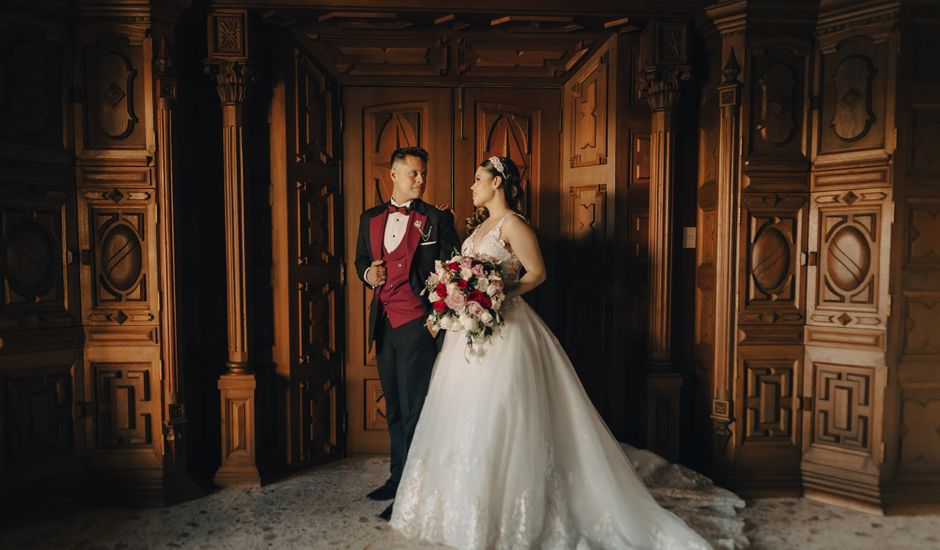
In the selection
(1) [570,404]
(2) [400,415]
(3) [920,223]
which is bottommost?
(2) [400,415]

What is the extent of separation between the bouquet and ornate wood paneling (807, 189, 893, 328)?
1972 mm

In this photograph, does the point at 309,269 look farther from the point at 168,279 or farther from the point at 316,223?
the point at 168,279

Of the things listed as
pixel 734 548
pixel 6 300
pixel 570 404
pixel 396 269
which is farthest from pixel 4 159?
pixel 734 548

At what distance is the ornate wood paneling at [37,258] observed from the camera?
10.4ft

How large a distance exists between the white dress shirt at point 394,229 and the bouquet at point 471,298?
0.58 metres

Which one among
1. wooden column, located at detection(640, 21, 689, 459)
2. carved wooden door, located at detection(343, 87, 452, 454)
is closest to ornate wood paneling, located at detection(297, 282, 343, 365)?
carved wooden door, located at detection(343, 87, 452, 454)

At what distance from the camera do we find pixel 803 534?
3.04 m

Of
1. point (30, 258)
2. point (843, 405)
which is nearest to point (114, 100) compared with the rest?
point (30, 258)

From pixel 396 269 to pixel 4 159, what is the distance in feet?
6.74

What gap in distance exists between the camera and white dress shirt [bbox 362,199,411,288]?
11.0 ft

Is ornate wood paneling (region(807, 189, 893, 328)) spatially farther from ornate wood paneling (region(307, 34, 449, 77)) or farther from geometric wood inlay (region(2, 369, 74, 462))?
geometric wood inlay (region(2, 369, 74, 462))

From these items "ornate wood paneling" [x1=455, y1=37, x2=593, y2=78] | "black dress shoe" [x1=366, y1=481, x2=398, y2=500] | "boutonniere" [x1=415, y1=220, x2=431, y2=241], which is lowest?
"black dress shoe" [x1=366, y1=481, x2=398, y2=500]

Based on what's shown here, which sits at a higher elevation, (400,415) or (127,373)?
(127,373)

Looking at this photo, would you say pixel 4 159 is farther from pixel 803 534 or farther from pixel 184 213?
pixel 803 534
